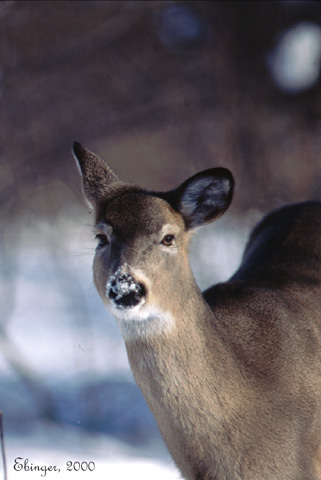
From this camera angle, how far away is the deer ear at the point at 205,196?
2590mm

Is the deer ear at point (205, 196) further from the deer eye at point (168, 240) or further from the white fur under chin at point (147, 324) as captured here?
the white fur under chin at point (147, 324)

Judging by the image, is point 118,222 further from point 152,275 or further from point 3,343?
point 3,343

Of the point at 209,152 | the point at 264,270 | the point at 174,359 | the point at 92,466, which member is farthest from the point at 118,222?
the point at 209,152

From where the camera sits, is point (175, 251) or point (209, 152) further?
point (209, 152)

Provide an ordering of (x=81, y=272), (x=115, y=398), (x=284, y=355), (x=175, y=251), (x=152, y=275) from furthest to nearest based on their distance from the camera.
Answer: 1. (x=81, y=272)
2. (x=115, y=398)
3. (x=284, y=355)
4. (x=175, y=251)
5. (x=152, y=275)

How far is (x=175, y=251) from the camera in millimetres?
2535

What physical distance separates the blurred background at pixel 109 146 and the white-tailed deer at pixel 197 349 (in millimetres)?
1333

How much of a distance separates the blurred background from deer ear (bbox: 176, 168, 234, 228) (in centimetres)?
179

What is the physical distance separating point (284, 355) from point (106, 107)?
2.87 metres

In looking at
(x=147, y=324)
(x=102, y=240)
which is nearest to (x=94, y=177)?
(x=102, y=240)

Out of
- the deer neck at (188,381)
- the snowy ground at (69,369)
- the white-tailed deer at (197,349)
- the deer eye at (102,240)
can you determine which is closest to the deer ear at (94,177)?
the white-tailed deer at (197,349)

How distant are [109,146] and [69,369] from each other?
1685 mm

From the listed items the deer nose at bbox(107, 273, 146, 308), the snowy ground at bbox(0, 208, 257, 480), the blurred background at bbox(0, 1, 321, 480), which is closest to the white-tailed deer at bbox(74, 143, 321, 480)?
the deer nose at bbox(107, 273, 146, 308)

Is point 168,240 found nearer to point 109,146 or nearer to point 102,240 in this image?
point 102,240
